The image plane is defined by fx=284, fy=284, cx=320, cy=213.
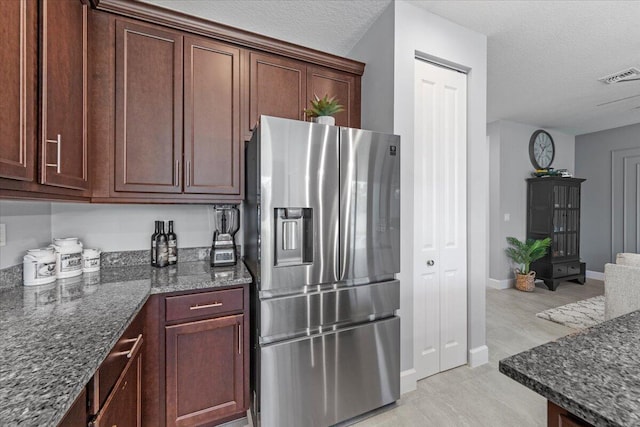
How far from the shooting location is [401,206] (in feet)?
6.49

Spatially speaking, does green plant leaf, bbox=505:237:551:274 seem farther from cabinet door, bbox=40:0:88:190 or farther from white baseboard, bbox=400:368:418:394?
cabinet door, bbox=40:0:88:190

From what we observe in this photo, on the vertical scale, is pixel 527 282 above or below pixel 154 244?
below

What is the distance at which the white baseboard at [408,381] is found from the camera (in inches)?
78.4

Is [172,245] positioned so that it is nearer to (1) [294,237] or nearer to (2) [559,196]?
(1) [294,237]

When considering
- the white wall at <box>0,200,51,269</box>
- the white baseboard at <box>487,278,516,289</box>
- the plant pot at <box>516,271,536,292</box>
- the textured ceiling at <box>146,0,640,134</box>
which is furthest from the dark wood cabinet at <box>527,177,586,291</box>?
the white wall at <box>0,200,51,269</box>

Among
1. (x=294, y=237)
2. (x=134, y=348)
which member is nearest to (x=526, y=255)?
(x=294, y=237)

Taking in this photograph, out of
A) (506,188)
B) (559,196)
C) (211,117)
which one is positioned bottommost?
(559,196)

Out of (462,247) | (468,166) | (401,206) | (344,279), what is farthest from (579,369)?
(468,166)

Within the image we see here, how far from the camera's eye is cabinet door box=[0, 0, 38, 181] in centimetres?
92

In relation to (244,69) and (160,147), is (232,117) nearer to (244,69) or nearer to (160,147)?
(244,69)

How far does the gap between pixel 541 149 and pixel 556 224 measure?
139 centimetres

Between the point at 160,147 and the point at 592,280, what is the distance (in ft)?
22.7

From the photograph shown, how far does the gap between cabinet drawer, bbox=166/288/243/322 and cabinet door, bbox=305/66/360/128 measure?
4.78 ft

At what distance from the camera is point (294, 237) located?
160 cm
